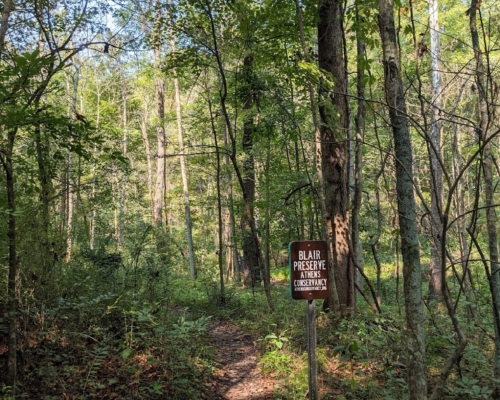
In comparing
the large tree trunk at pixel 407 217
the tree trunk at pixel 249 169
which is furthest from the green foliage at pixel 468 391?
the tree trunk at pixel 249 169

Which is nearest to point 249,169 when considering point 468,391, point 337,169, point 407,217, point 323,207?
point 337,169

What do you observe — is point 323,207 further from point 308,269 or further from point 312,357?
point 312,357

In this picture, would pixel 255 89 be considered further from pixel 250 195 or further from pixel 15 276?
pixel 15 276

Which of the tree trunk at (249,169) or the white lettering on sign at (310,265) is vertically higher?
the tree trunk at (249,169)

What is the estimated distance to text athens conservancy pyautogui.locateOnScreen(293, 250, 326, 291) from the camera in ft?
12.4

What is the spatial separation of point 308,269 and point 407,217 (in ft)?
3.58

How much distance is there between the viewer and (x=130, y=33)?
7891mm

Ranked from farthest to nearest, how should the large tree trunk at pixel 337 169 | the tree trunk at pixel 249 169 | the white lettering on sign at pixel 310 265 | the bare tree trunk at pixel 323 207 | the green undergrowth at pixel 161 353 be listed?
the tree trunk at pixel 249 169 < the large tree trunk at pixel 337 169 < the bare tree trunk at pixel 323 207 < the green undergrowth at pixel 161 353 < the white lettering on sign at pixel 310 265

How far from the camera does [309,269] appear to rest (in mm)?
3801

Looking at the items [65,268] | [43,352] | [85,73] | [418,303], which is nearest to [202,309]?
[65,268]

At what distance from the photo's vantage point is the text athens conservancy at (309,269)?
12.4 ft

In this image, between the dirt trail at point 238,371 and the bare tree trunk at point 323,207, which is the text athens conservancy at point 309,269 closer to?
the bare tree trunk at point 323,207

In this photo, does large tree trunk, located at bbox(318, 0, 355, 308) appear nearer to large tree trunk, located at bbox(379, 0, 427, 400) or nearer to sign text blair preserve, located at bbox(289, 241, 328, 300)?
sign text blair preserve, located at bbox(289, 241, 328, 300)

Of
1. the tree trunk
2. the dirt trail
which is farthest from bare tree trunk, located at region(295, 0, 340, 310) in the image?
the tree trunk
